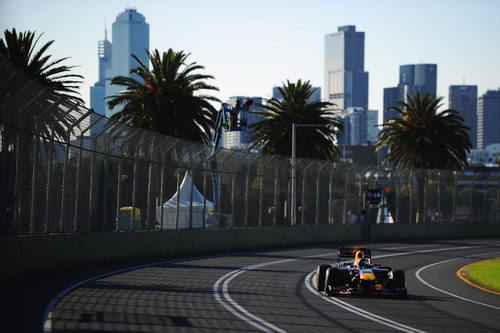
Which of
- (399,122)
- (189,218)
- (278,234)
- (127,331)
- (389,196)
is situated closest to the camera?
(127,331)

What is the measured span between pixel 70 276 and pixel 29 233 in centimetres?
127

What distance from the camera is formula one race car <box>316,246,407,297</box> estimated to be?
1645 centimetres

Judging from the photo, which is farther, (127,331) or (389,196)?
(389,196)

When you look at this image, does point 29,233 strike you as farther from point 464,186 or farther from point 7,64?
point 464,186

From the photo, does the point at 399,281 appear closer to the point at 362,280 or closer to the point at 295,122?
the point at 362,280

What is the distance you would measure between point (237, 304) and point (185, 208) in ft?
49.8

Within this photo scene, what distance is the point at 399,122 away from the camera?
58219 millimetres

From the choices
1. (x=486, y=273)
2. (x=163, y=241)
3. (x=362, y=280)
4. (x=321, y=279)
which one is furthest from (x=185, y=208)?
(x=362, y=280)

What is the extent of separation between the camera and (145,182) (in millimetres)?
27031

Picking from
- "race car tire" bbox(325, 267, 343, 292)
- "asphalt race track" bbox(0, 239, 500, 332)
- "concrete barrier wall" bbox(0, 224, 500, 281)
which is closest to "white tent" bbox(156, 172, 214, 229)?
"concrete barrier wall" bbox(0, 224, 500, 281)

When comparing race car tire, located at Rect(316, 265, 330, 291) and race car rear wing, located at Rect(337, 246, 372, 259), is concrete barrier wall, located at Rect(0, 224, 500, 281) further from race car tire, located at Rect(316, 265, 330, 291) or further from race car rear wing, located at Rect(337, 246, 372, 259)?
race car rear wing, located at Rect(337, 246, 372, 259)

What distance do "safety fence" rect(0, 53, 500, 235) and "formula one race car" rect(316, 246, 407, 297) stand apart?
632 cm

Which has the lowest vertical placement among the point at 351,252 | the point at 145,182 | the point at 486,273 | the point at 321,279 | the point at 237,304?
the point at 486,273

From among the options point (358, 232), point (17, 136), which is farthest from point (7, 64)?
point (358, 232)
